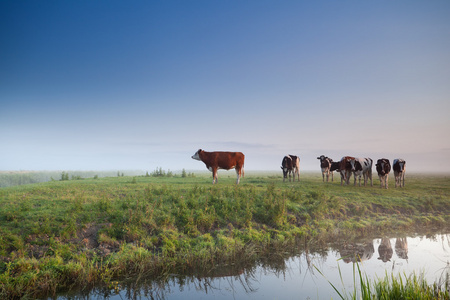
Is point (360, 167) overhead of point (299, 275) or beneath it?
overhead

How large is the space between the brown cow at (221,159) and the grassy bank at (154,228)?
286 inches

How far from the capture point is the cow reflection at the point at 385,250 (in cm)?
1072

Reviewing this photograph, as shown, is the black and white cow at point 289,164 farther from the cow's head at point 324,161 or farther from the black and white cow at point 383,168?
the black and white cow at point 383,168

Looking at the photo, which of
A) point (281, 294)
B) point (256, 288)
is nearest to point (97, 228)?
point (256, 288)


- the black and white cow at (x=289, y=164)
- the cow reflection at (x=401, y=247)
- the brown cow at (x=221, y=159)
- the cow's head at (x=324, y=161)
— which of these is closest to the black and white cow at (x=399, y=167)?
the cow's head at (x=324, y=161)

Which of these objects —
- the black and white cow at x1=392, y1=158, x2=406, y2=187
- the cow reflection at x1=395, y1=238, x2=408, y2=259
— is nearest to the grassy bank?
the cow reflection at x1=395, y1=238, x2=408, y2=259

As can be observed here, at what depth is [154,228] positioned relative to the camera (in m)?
11.6

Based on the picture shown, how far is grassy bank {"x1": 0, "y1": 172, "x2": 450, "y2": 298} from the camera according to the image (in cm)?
835

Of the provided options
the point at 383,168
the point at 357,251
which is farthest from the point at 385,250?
the point at 383,168

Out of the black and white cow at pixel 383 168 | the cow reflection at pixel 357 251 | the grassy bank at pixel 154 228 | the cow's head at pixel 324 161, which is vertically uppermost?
the cow's head at pixel 324 161

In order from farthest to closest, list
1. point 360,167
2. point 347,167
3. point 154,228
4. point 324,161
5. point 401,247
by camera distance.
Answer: point 324,161, point 347,167, point 360,167, point 401,247, point 154,228

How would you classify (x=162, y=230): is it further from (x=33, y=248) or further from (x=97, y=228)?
(x=33, y=248)

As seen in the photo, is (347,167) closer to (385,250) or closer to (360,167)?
(360,167)

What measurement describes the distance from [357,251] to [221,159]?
14288mm
